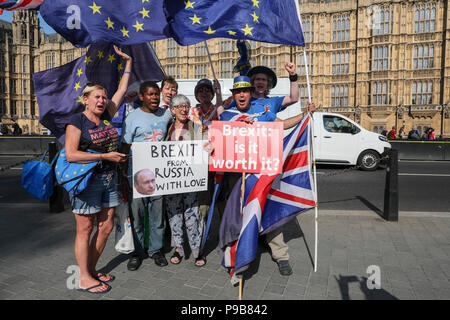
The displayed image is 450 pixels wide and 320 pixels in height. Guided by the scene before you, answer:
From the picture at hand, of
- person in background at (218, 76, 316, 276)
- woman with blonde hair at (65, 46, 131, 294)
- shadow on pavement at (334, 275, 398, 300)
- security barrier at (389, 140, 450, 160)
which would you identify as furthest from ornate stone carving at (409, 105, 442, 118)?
woman with blonde hair at (65, 46, 131, 294)

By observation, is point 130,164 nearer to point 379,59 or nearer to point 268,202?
point 268,202

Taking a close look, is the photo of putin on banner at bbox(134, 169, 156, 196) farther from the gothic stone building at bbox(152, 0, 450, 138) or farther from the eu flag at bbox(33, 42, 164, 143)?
the gothic stone building at bbox(152, 0, 450, 138)

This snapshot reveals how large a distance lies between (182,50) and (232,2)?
35.4 metres

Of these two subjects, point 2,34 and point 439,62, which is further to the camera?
point 2,34

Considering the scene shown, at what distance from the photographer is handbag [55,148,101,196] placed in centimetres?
268

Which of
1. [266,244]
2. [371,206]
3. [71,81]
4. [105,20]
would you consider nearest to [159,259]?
[266,244]

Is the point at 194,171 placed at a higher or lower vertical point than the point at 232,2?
lower

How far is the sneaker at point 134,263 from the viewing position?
3363 mm

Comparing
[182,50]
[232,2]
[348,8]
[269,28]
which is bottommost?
[269,28]

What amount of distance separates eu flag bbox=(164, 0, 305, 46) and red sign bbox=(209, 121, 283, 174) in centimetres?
94

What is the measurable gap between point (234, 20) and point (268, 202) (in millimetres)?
1870

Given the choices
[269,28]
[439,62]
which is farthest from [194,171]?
[439,62]
